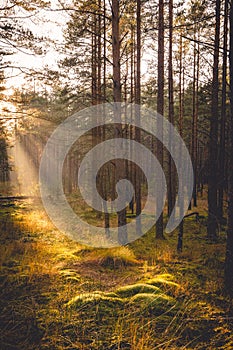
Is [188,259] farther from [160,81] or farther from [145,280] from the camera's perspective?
[160,81]

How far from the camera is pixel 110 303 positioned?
4.87 metres

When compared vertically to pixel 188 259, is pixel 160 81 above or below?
above

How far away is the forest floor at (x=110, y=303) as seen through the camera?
382cm

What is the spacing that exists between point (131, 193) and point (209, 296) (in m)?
17.4

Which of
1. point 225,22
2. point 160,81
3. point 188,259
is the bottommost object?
point 188,259

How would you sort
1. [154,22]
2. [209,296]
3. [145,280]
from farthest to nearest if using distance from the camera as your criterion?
[154,22], [145,280], [209,296]

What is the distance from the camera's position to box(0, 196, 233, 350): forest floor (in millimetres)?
3822

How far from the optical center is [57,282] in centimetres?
585

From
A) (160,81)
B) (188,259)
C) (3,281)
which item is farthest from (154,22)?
(3,281)

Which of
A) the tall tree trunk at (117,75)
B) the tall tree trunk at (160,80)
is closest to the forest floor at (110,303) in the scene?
the tall tree trunk at (117,75)

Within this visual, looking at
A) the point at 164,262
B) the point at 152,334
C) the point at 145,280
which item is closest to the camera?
the point at 152,334

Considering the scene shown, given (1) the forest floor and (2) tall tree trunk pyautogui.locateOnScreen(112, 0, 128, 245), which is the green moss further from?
(2) tall tree trunk pyautogui.locateOnScreen(112, 0, 128, 245)

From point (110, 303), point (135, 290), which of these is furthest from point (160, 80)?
point (110, 303)

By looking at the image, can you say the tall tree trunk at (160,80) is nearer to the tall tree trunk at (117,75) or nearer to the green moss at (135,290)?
the tall tree trunk at (117,75)
